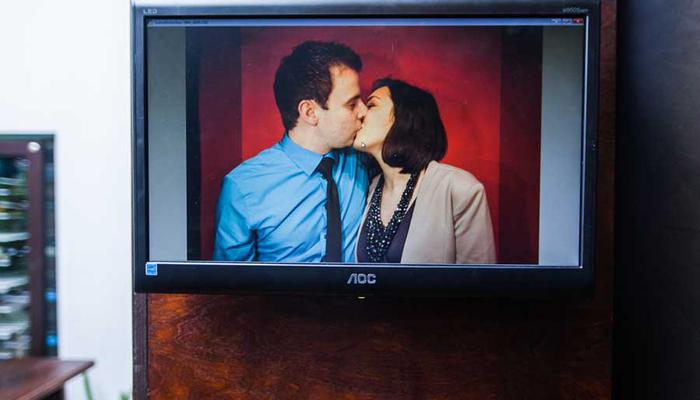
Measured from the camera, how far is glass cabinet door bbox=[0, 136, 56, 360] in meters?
1.34

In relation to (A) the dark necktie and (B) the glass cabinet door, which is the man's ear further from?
(B) the glass cabinet door

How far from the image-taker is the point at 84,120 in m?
1.34

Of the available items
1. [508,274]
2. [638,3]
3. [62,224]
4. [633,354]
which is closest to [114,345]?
[62,224]

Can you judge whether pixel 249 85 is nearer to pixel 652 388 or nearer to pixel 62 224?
pixel 652 388

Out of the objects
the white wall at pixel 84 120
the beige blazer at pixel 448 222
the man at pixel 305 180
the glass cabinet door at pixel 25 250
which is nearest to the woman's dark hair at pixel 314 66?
the man at pixel 305 180

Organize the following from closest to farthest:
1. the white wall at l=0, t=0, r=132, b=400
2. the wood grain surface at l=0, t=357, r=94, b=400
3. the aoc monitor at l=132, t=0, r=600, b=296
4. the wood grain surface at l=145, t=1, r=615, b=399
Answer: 1. the aoc monitor at l=132, t=0, r=600, b=296
2. the wood grain surface at l=145, t=1, r=615, b=399
3. the wood grain surface at l=0, t=357, r=94, b=400
4. the white wall at l=0, t=0, r=132, b=400

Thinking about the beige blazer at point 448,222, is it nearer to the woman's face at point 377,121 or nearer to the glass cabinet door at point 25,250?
the woman's face at point 377,121

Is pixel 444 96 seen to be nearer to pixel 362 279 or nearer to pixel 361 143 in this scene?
pixel 361 143

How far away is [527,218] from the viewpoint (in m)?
0.75

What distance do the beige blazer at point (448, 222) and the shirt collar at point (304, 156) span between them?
0.09 m

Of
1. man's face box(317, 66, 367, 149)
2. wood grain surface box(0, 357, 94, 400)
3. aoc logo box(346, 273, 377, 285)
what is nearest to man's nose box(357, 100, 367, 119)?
man's face box(317, 66, 367, 149)

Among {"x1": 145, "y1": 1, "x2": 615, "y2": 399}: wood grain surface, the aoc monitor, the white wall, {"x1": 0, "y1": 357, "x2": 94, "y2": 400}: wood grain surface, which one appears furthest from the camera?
the white wall

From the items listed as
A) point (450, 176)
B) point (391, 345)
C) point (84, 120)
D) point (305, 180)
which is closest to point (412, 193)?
point (450, 176)

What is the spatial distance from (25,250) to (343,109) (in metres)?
1.17
